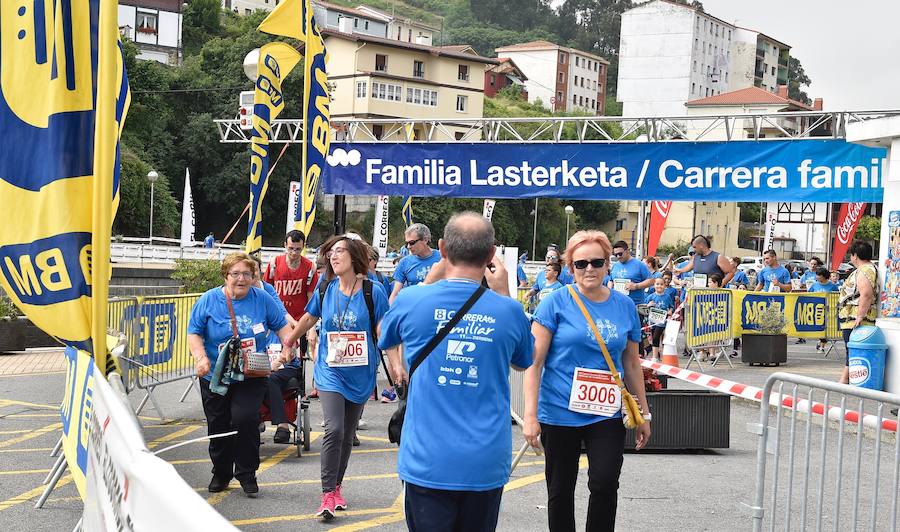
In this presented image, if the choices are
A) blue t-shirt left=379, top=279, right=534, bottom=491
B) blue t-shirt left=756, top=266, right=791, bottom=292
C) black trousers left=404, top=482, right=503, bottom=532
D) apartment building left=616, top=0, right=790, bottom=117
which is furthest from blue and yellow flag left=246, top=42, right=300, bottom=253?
apartment building left=616, top=0, right=790, bottom=117

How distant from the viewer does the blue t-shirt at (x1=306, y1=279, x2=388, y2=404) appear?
290 inches

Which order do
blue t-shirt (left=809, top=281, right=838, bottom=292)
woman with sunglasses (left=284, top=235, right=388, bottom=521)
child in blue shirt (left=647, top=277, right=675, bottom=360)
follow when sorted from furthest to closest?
blue t-shirt (left=809, top=281, right=838, bottom=292)
child in blue shirt (left=647, top=277, right=675, bottom=360)
woman with sunglasses (left=284, top=235, right=388, bottom=521)

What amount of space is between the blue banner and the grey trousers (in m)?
12.8

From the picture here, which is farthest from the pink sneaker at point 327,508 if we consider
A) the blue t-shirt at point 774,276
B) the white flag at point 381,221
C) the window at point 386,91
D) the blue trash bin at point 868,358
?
the window at point 386,91

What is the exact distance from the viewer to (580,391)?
5742 millimetres

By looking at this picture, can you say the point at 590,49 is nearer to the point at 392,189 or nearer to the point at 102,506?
the point at 392,189

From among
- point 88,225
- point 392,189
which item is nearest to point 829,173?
point 392,189

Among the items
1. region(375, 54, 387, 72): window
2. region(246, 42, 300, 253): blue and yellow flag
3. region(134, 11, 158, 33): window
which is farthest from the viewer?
region(134, 11, 158, 33): window

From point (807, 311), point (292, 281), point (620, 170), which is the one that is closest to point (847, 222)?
point (807, 311)

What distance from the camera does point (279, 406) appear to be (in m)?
9.27

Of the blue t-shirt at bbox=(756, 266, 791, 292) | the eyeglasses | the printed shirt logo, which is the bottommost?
the blue t-shirt at bbox=(756, 266, 791, 292)

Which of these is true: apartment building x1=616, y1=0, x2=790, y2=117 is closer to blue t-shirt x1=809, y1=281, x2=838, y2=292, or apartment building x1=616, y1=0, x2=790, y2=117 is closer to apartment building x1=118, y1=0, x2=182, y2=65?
apartment building x1=118, y1=0, x2=182, y2=65

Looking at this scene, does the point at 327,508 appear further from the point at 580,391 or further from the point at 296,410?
the point at 296,410

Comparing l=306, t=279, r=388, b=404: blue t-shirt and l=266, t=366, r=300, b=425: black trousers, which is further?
l=266, t=366, r=300, b=425: black trousers
